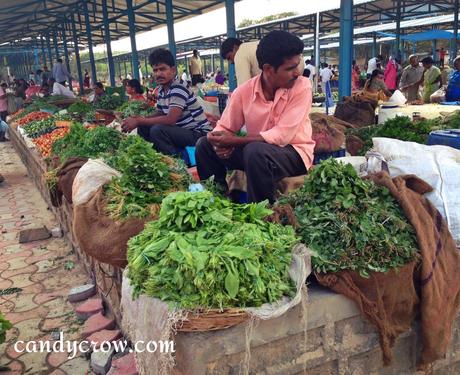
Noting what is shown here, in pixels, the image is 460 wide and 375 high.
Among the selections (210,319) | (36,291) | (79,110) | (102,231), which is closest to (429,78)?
(79,110)

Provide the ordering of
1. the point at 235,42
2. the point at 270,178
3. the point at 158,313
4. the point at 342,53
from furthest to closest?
the point at 342,53 → the point at 235,42 → the point at 270,178 → the point at 158,313

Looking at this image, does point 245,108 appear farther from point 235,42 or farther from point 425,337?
point 235,42

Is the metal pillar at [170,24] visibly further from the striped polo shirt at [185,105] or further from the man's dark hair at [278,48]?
the man's dark hair at [278,48]

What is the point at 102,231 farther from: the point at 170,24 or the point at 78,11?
the point at 78,11

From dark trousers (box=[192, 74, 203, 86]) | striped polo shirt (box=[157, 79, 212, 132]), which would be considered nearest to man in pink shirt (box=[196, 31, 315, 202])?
striped polo shirt (box=[157, 79, 212, 132])

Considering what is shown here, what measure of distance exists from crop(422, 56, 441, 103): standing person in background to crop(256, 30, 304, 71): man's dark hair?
28.7 feet

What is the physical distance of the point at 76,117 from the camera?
28.0 ft

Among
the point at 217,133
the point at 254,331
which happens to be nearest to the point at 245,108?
the point at 217,133

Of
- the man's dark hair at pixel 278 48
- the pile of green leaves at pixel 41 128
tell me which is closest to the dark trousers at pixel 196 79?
the pile of green leaves at pixel 41 128

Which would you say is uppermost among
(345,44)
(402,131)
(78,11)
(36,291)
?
(78,11)

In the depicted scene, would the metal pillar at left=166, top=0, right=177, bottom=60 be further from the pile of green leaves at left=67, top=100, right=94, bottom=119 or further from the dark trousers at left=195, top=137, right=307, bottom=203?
the dark trousers at left=195, top=137, right=307, bottom=203

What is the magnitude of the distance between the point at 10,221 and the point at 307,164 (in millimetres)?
4894

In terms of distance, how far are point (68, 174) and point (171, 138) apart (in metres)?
1.03

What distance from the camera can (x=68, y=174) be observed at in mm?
3711
